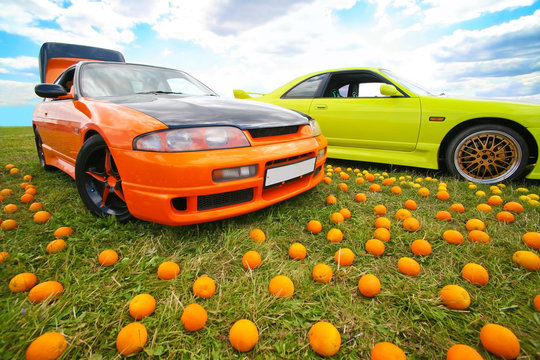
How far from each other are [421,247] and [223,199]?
1346 millimetres

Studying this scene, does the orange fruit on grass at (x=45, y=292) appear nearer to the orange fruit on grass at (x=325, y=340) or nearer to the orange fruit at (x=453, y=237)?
the orange fruit on grass at (x=325, y=340)

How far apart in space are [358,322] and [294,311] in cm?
30

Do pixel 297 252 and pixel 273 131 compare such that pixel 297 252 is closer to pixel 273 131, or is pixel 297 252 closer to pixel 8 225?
pixel 273 131

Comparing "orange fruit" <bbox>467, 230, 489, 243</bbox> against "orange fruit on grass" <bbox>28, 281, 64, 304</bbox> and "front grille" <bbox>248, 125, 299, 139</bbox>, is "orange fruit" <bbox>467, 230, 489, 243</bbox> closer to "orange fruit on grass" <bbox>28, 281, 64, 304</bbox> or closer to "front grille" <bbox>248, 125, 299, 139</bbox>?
"front grille" <bbox>248, 125, 299, 139</bbox>

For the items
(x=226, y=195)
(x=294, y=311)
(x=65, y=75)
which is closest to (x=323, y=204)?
(x=226, y=195)

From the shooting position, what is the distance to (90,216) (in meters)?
2.11

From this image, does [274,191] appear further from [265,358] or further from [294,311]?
[265,358]

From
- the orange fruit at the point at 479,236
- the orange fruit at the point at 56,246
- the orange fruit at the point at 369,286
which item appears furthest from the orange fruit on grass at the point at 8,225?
the orange fruit at the point at 479,236

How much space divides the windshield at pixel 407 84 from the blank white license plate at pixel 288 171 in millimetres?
2351

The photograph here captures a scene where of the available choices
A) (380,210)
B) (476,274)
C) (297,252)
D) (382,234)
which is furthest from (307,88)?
(476,274)

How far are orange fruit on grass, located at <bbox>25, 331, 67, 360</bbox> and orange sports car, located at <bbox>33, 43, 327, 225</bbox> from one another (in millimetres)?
713

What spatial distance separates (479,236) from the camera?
1739 millimetres

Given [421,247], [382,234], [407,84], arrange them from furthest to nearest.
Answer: [407,84] → [382,234] → [421,247]

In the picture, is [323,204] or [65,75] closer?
[323,204]
